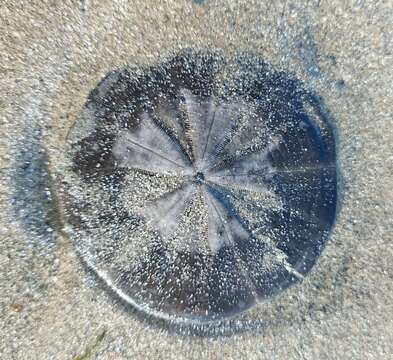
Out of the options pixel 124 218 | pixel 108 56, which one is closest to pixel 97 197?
pixel 124 218

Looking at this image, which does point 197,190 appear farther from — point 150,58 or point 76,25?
point 76,25

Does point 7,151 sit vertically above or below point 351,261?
above

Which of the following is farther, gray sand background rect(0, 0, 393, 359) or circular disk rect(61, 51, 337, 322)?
gray sand background rect(0, 0, 393, 359)

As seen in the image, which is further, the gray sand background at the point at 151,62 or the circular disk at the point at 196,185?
the gray sand background at the point at 151,62
